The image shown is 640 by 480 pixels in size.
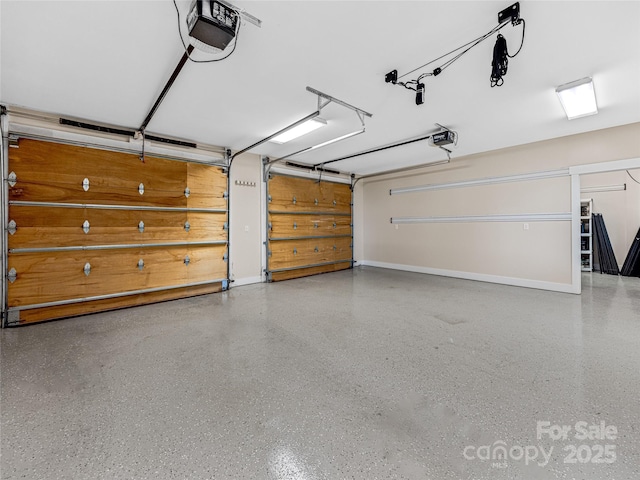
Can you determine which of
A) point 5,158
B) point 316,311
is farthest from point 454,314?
point 5,158

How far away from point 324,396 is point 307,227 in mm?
4574

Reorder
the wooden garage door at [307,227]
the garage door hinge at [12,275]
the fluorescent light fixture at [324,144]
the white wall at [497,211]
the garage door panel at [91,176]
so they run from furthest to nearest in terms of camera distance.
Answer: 1. the wooden garage door at [307,227]
2. the white wall at [497,211]
3. the fluorescent light fixture at [324,144]
4. the garage door panel at [91,176]
5. the garage door hinge at [12,275]

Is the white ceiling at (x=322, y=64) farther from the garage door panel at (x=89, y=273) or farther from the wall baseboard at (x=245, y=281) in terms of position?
the wall baseboard at (x=245, y=281)

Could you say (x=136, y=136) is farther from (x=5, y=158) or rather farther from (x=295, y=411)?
(x=295, y=411)

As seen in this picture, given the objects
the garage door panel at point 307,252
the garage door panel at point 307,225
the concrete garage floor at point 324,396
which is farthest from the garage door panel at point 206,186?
the concrete garage floor at point 324,396

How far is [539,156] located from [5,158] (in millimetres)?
7517

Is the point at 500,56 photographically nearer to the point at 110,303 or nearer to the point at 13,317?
the point at 110,303

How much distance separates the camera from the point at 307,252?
6180 millimetres

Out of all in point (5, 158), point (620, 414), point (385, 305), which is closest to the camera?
point (620, 414)

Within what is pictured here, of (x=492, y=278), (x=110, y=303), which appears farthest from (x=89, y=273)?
(x=492, y=278)

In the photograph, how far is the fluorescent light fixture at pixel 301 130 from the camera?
3483 millimetres

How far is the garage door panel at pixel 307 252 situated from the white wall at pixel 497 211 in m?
1.11

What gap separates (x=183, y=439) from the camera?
1.42 meters

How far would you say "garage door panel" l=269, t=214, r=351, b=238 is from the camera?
561 cm
